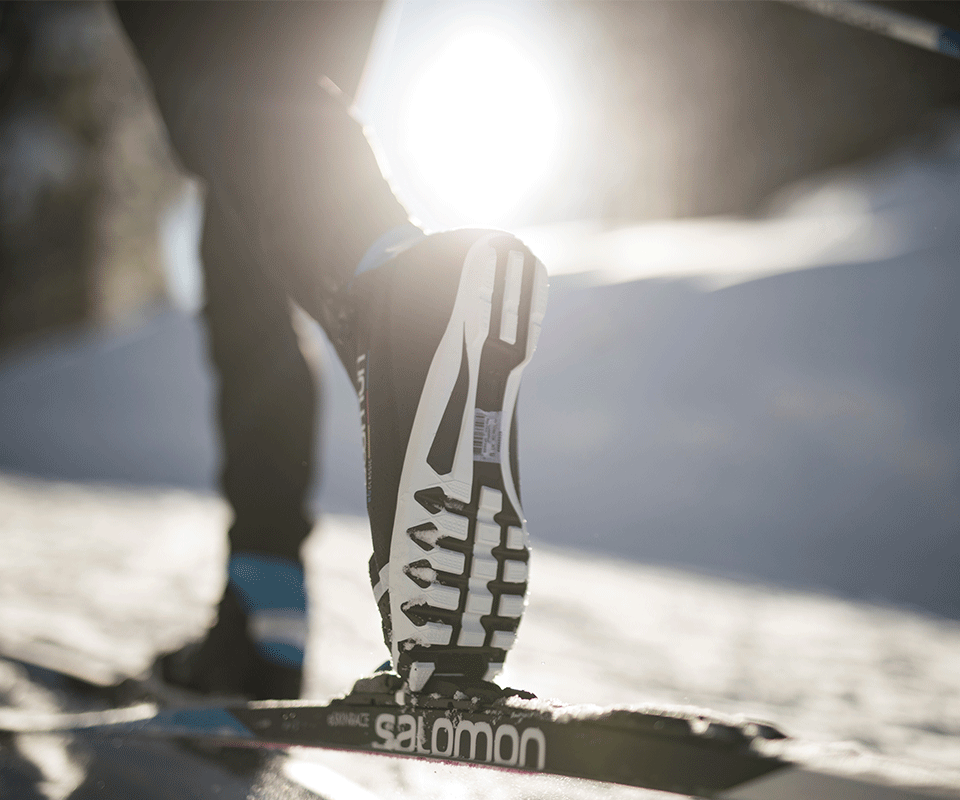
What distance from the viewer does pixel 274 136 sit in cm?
56

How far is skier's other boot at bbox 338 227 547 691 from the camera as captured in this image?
470mm

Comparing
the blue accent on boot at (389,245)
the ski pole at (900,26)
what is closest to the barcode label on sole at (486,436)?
the blue accent on boot at (389,245)

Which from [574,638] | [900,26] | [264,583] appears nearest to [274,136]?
[264,583]

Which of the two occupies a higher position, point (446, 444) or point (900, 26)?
point (900, 26)

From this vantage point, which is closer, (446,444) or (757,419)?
(446,444)

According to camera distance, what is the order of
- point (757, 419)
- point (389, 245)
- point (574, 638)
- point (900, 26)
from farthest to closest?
point (757, 419) < point (574, 638) < point (900, 26) < point (389, 245)

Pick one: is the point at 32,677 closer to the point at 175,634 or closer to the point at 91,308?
the point at 175,634

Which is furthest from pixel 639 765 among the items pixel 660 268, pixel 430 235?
pixel 660 268

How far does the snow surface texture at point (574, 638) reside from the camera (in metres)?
0.78

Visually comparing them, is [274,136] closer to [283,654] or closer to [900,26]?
[283,654]

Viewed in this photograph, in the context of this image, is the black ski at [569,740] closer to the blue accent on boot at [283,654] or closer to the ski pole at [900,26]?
the blue accent on boot at [283,654]

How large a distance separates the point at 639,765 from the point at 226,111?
61 cm

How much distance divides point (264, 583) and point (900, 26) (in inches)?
38.7

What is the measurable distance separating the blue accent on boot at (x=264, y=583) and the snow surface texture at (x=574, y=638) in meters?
0.06
